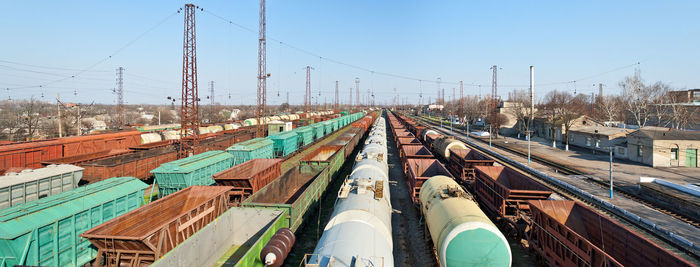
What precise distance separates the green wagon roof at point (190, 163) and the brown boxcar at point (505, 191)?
1611cm

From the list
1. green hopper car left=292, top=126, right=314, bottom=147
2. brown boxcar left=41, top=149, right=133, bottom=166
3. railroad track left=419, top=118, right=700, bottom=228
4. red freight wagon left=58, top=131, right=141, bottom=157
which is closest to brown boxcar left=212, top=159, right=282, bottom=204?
brown boxcar left=41, top=149, right=133, bottom=166

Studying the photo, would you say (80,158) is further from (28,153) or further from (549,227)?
(549,227)

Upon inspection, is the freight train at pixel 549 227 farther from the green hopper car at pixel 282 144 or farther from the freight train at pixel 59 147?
the freight train at pixel 59 147

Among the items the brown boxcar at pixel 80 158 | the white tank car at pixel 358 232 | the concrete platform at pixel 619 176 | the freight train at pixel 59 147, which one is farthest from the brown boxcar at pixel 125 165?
the concrete platform at pixel 619 176

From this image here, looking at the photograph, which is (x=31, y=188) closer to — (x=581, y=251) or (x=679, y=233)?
(x=581, y=251)

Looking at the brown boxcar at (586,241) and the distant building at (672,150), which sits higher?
the distant building at (672,150)

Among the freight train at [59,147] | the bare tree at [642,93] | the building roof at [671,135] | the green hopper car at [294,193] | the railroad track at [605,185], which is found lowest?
the railroad track at [605,185]

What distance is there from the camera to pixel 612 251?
9477 mm

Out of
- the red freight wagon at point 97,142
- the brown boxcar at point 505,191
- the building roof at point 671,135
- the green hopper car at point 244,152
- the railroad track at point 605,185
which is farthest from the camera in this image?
the building roof at point 671,135

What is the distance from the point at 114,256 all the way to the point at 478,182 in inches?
645

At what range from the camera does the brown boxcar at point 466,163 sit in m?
19.8

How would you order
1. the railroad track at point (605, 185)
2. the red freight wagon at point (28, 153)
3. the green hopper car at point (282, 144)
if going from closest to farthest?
1. the railroad track at point (605, 185)
2. the red freight wagon at point (28, 153)
3. the green hopper car at point (282, 144)

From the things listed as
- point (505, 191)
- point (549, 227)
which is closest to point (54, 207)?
point (549, 227)

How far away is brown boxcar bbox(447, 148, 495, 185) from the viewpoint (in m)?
19.8
